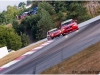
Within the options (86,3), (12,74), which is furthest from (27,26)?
(12,74)

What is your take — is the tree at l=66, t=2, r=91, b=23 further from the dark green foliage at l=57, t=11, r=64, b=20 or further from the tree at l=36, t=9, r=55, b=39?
the dark green foliage at l=57, t=11, r=64, b=20

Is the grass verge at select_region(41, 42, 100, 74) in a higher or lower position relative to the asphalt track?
higher

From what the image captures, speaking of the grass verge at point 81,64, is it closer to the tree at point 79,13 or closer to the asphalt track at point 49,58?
the asphalt track at point 49,58

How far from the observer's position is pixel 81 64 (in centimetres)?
1059

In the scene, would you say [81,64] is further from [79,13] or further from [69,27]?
[79,13]

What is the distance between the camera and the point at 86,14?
5422 centimetres

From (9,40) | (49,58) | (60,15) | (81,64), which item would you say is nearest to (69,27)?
(49,58)

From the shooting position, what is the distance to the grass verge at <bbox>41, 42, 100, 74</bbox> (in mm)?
9709

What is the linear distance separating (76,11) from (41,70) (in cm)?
4426

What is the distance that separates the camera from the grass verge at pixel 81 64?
9.71m

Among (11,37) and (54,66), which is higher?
(54,66)

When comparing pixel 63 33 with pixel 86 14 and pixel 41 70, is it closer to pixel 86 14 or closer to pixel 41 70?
pixel 41 70

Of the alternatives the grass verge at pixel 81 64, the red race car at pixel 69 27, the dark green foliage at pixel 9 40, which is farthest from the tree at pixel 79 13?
the grass verge at pixel 81 64

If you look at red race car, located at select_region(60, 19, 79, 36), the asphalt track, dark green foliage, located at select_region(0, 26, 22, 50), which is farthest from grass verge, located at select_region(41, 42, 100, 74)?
dark green foliage, located at select_region(0, 26, 22, 50)
